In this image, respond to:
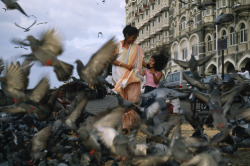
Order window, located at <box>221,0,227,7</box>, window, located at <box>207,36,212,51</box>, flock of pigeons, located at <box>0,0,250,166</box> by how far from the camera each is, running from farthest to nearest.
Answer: window, located at <box>207,36,212,51</box> → window, located at <box>221,0,227,7</box> → flock of pigeons, located at <box>0,0,250,166</box>

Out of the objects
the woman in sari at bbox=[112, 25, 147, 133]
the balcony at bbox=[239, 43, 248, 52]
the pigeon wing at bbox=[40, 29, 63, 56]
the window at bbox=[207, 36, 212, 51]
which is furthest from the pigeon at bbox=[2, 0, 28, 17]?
the window at bbox=[207, 36, 212, 51]

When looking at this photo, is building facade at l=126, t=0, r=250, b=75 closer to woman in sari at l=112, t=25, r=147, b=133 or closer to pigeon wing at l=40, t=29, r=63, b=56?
woman in sari at l=112, t=25, r=147, b=133

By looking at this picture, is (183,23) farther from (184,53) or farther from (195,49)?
(195,49)

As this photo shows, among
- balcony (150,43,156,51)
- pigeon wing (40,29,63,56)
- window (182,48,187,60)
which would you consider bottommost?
pigeon wing (40,29,63,56)

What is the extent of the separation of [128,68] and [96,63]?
1176 millimetres

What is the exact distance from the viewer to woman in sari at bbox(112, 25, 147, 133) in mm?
4564

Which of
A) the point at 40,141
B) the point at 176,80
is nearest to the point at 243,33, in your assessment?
the point at 176,80

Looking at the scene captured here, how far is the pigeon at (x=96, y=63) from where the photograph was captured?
3.38m

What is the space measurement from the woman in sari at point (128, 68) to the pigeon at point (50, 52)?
1.41 metres

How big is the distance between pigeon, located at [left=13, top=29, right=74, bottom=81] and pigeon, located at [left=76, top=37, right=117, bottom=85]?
0.57 feet

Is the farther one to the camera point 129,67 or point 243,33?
point 243,33

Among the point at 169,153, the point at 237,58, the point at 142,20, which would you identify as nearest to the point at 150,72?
the point at 169,153

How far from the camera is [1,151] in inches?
134

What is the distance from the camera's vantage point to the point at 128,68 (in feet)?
14.9
